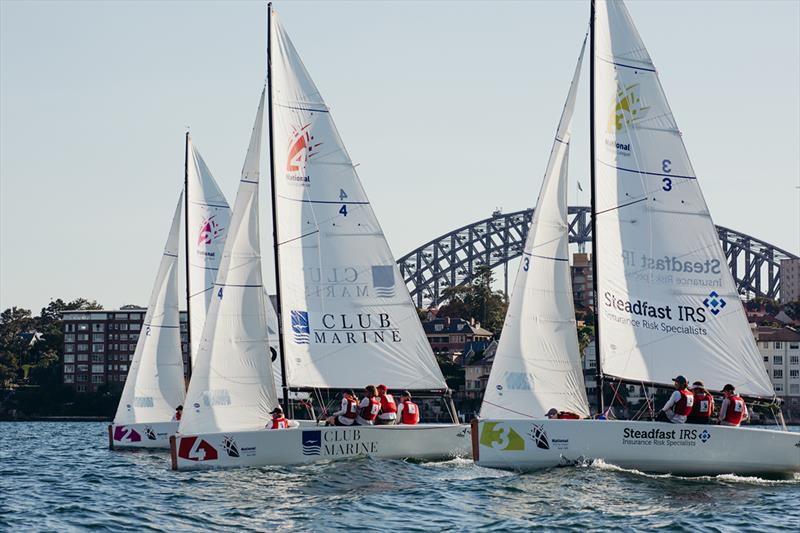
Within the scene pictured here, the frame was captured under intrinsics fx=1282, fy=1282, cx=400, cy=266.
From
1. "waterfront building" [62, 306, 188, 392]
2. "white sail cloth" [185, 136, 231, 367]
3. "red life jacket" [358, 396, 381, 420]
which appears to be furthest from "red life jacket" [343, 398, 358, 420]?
"waterfront building" [62, 306, 188, 392]

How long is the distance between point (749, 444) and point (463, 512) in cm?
608

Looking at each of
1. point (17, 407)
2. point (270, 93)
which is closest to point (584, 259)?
point (17, 407)

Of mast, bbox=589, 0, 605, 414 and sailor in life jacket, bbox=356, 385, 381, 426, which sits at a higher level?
mast, bbox=589, 0, 605, 414

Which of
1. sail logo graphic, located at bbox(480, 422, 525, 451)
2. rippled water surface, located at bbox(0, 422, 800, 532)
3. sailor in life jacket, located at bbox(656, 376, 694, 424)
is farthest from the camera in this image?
sail logo graphic, located at bbox(480, 422, 525, 451)

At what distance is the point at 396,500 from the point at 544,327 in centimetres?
632

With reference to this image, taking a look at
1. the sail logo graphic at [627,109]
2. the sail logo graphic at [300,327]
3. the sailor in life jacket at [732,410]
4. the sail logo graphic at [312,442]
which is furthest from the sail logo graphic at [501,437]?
the sail logo graphic at [627,109]

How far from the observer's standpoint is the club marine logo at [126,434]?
124 feet

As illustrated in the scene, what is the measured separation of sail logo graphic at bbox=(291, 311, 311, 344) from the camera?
27.9 m

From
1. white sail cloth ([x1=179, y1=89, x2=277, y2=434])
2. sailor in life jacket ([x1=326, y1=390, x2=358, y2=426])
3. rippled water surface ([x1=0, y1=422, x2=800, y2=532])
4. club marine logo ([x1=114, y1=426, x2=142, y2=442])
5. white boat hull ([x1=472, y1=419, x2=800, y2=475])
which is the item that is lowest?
rippled water surface ([x1=0, y1=422, x2=800, y2=532])

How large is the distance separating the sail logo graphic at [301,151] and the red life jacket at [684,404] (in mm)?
9705

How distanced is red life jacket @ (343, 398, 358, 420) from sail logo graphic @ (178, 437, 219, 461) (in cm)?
274

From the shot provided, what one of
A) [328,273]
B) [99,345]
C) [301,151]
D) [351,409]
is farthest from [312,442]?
[99,345]

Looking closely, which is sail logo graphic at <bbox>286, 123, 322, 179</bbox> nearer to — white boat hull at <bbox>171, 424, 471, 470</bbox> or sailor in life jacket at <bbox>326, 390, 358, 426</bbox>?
sailor in life jacket at <bbox>326, 390, 358, 426</bbox>

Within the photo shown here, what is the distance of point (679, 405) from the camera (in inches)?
910
